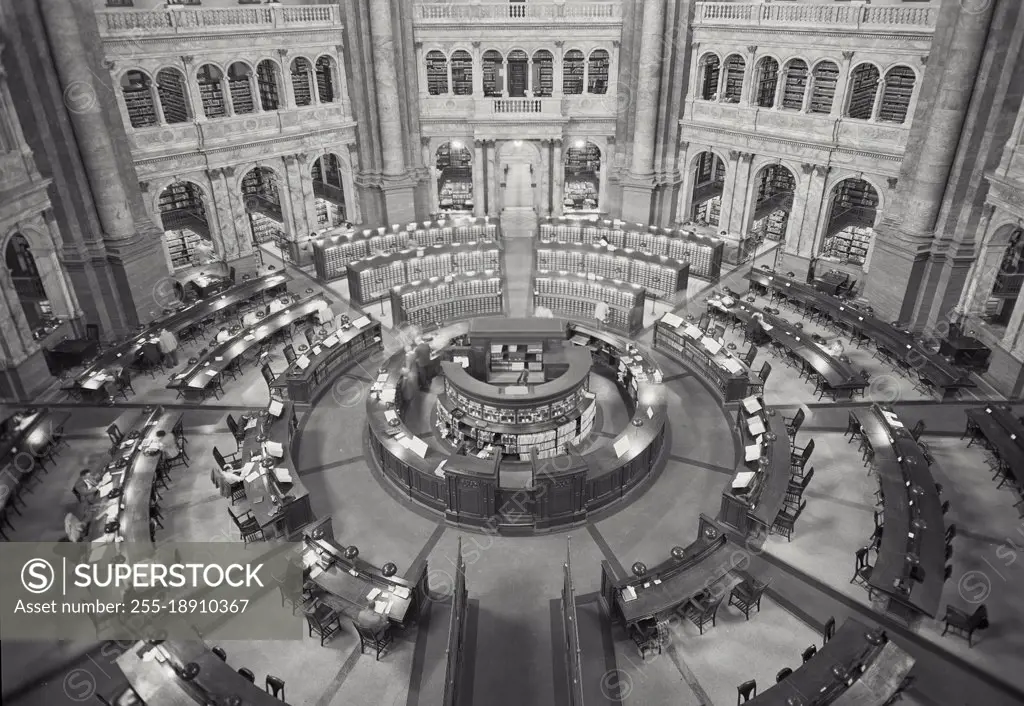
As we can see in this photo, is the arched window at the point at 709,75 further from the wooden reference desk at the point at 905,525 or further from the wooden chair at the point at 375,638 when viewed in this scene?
the wooden chair at the point at 375,638

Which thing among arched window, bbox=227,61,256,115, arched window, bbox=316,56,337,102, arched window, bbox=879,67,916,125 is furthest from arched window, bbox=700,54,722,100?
arched window, bbox=227,61,256,115

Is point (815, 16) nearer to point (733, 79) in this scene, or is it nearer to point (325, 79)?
point (733, 79)

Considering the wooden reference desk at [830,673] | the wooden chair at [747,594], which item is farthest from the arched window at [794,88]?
the wooden reference desk at [830,673]

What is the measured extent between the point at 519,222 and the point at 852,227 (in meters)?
16.5

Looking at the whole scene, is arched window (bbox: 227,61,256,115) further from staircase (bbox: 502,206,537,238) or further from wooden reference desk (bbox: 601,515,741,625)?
wooden reference desk (bbox: 601,515,741,625)

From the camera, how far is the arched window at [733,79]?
3288 centimetres

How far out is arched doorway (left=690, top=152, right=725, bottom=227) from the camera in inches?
1459

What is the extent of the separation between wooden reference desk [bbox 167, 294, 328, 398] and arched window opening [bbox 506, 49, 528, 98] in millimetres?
17283

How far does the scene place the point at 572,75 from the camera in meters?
35.6

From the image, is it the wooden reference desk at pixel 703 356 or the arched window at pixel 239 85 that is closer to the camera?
the wooden reference desk at pixel 703 356

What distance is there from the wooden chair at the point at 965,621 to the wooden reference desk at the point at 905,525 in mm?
354

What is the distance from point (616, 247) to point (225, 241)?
18.0 meters

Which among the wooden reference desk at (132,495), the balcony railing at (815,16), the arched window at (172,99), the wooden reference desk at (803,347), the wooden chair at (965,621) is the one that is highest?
the balcony railing at (815,16)

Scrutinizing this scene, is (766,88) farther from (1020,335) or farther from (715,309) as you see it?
(1020,335)
